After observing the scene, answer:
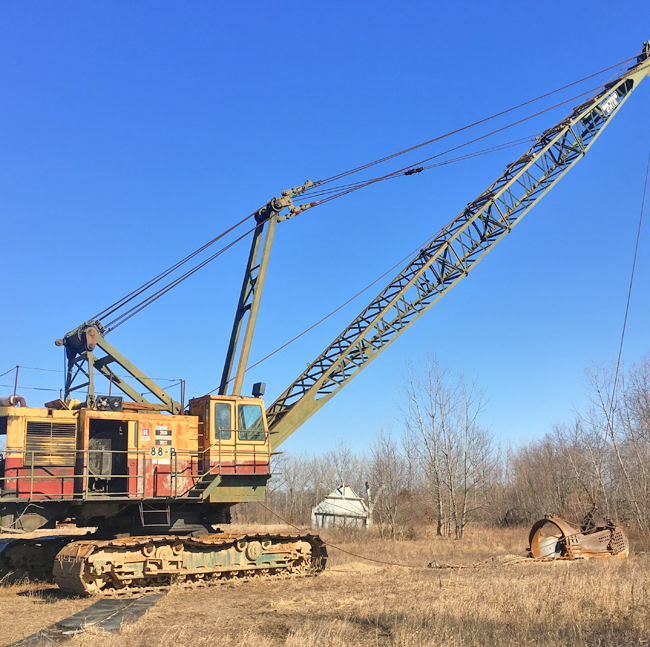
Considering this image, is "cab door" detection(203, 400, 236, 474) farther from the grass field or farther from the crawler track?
the grass field

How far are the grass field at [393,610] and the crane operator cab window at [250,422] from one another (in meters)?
3.18

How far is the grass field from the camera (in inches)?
314

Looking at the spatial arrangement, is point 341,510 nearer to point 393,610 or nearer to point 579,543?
point 579,543

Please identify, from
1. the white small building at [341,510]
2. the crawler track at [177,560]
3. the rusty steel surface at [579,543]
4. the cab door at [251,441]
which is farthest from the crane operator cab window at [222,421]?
the white small building at [341,510]

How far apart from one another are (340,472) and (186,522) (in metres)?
44.1

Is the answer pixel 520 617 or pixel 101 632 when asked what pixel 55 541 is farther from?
pixel 520 617

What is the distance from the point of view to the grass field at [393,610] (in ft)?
26.2

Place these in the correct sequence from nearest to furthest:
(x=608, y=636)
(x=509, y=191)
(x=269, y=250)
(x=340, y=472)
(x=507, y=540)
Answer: (x=608, y=636)
(x=269, y=250)
(x=509, y=191)
(x=507, y=540)
(x=340, y=472)

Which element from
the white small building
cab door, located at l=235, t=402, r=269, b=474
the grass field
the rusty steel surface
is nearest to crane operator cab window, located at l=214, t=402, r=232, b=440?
cab door, located at l=235, t=402, r=269, b=474

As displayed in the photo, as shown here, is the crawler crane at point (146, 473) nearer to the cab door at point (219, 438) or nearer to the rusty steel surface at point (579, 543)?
the cab door at point (219, 438)

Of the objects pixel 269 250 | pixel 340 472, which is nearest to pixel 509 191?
pixel 269 250

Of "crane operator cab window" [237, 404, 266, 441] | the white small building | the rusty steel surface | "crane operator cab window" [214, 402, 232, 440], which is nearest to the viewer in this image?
"crane operator cab window" [214, 402, 232, 440]

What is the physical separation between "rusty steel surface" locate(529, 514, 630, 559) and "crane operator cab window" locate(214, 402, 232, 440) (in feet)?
29.1

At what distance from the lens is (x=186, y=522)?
570 inches
